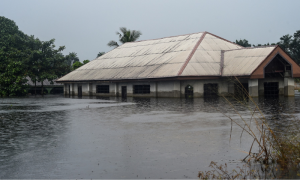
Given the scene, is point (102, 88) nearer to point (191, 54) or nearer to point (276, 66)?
point (191, 54)

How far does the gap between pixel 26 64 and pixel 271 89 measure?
125 ft

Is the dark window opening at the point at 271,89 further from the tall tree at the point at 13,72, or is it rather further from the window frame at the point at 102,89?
the tall tree at the point at 13,72

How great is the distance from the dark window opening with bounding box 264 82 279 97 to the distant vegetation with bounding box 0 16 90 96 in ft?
110

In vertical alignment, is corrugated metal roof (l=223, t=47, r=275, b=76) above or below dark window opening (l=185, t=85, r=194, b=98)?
above

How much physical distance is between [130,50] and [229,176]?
154 feet

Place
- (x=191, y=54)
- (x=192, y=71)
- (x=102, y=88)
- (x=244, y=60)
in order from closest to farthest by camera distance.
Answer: (x=192, y=71) < (x=244, y=60) < (x=191, y=54) < (x=102, y=88)

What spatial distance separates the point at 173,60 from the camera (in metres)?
41.4

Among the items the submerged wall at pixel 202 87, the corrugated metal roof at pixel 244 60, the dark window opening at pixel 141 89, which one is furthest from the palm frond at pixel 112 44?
the corrugated metal roof at pixel 244 60

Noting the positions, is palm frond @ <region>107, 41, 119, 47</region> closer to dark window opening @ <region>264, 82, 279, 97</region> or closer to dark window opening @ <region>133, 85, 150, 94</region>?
→ dark window opening @ <region>133, 85, 150, 94</region>

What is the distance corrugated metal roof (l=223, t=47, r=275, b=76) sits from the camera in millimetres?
37156

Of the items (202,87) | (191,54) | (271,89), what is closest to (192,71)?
(202,87)

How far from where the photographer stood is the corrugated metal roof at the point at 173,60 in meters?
38.3

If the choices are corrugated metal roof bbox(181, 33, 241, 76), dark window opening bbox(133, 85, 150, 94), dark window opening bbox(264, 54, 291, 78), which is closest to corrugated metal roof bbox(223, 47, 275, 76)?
corrugated metal roof bbox(181, 33, 241, 76)

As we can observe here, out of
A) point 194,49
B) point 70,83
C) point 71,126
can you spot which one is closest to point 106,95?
point 70,83
